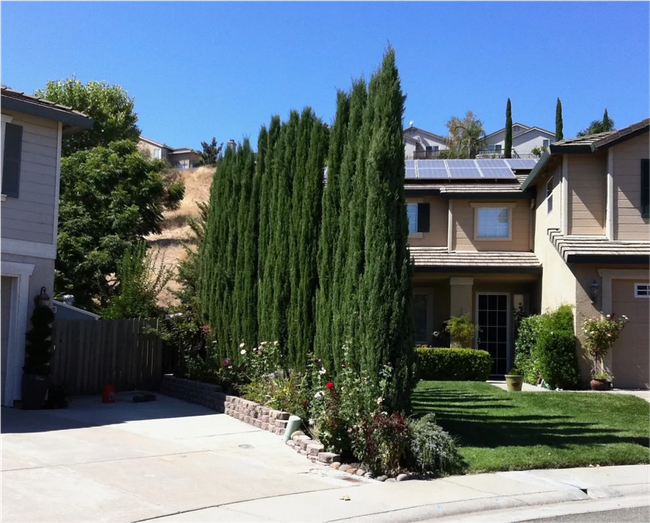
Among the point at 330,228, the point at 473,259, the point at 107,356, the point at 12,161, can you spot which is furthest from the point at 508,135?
the point at 12,161

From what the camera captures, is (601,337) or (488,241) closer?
(601,337)

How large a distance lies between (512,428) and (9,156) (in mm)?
10807

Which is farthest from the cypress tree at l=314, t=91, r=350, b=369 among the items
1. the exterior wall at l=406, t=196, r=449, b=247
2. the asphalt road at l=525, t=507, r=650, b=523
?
the exterior wall at l=406, t=196, r=449, b=247

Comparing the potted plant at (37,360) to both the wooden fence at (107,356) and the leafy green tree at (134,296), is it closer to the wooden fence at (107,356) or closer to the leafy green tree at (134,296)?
the wooden fence at (107,356)

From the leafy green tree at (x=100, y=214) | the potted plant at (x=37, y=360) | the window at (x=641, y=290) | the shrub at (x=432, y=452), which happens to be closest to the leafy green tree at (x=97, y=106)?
the leafy green tree at (x=100, y=214)

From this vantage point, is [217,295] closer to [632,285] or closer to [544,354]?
[544,354]

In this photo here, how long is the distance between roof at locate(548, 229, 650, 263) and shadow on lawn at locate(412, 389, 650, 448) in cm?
443

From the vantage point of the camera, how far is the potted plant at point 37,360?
13352mm

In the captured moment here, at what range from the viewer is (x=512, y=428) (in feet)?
38.4

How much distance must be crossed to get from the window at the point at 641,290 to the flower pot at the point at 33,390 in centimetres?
1363

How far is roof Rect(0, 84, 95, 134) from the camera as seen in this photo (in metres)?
13.4

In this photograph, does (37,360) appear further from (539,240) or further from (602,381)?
(539,240)

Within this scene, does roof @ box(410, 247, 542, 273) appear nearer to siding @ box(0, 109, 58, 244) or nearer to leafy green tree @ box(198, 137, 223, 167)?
siding @ box(0, 109, 58, 244)

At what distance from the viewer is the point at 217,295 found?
1571 centimetres
